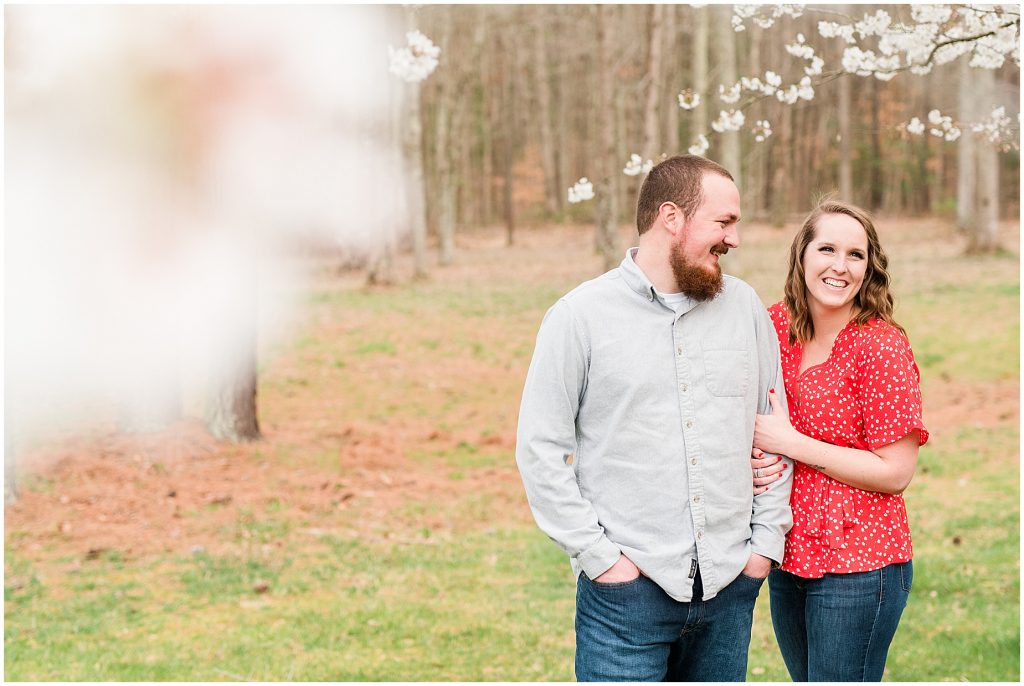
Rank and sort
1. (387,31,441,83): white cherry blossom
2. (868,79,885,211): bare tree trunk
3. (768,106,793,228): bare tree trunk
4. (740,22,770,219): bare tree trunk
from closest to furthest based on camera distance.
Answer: (387,31,441,83): white cherry blossom, (740,22,770,219): bare tree trunk, (768,106,793,228): bare tree trunk, (868,79,885,211): bare tree trunk

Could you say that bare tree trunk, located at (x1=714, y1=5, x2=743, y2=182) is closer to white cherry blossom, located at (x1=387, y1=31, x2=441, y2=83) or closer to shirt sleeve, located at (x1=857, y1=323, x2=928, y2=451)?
white cherry blossom, located at (x1=387, y1=31, x2=441, y2=83)

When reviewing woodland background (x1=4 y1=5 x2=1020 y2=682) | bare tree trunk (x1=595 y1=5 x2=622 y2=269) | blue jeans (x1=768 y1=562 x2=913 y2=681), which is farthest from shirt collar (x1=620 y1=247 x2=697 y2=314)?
bare tree trunk (x1=595 y1=5 x2=622 y2=269)

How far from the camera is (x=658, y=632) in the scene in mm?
2561

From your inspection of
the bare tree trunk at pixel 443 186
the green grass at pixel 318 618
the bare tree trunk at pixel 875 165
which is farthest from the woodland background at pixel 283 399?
the bare tree trunk at pixel 875 165

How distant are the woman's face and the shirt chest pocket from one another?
0.27 meters

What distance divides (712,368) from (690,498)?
13.0 inches

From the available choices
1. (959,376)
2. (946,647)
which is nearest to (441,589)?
(946,647)

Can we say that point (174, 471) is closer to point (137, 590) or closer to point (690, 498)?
point (137, 590)

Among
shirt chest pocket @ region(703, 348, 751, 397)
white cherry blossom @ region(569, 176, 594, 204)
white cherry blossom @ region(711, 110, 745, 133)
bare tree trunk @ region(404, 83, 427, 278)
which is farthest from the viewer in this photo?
bare tree trunk @ region(404, 83, 427, 278)

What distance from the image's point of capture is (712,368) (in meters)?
2.61

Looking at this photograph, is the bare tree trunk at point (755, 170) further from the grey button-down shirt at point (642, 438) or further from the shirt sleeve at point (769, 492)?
the grey button-down shirt at point (642, 438)

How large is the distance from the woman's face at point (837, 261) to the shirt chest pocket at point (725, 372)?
0.90ft

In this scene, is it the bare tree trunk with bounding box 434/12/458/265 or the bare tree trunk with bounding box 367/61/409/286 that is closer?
the bare tree trunk with bounding box 367/61/409/286

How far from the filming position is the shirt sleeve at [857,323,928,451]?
258 centimetres
